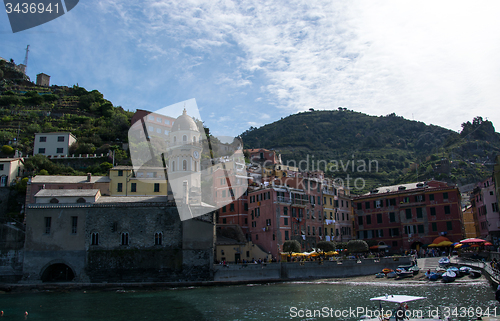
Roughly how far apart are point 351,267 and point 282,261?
310 inches

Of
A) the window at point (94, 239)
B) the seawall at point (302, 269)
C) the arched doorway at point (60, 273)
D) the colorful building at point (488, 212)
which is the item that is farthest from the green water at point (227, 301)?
the colorful building at point (488, 212)

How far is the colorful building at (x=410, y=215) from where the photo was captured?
50.4 metres

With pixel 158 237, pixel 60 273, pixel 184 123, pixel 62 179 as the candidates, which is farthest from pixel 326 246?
pixel 62 179

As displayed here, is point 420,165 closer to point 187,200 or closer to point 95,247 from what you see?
point 187,200

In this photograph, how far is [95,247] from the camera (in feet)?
139

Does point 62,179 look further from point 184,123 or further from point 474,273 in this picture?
point 474,273

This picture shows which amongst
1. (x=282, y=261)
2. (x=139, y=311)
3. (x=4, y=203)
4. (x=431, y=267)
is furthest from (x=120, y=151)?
(x=431, y=267)

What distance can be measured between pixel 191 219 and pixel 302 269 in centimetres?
1382

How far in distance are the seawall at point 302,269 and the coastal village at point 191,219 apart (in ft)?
3.31

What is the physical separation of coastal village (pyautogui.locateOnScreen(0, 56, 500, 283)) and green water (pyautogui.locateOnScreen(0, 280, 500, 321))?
4.48 metres

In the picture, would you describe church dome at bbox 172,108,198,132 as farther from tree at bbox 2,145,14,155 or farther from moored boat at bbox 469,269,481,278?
moored boat at bbox 469,269,481,278

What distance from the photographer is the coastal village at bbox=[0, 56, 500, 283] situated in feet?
137

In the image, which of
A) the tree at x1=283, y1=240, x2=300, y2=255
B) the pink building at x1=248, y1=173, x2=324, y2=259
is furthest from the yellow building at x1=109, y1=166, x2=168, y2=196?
the tree at x1=283, y1=240, x2=300, y2=255

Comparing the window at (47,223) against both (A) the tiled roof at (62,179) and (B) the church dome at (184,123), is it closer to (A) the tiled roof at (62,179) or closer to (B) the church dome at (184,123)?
(A) the tiled roof at (62,179)
